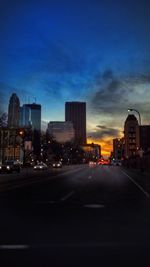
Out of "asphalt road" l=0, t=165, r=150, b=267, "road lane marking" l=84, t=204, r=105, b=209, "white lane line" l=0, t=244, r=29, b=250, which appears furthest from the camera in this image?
"road lane marking" l=84, t=204, r=105, b=209

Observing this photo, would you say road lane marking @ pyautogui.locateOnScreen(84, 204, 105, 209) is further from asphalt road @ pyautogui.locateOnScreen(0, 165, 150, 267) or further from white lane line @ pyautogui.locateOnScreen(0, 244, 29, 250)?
white lane line @ pyautogui.locateOnScreen(0, 244, 29, 250)

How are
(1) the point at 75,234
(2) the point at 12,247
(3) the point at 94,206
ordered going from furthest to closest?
(3) the point at 94,206 < (1) the point at 75,234 < (2) the point at 12,247

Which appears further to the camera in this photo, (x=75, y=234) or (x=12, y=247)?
(x=75, y=234)

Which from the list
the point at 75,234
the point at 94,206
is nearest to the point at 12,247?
the point at 75,234

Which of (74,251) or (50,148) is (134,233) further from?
(50,148)

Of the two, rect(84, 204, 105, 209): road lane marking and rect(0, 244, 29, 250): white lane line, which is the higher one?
rect(84, 204, 105, 209): road lane marking

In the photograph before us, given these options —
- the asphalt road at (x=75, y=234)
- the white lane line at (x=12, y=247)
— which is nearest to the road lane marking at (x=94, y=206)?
the asphalt road at (x=75, y=234)

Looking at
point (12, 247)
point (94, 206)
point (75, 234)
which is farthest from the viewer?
point (94, 206)

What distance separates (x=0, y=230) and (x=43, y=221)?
1782 millimetres

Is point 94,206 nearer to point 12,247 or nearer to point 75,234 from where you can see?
point 75,234

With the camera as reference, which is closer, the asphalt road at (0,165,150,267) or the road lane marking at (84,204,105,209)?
the asphalt road at (0,165,150,267)

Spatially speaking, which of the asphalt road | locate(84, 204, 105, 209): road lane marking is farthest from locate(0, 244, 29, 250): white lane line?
locate(84, 204, 105, 209): road lane marking

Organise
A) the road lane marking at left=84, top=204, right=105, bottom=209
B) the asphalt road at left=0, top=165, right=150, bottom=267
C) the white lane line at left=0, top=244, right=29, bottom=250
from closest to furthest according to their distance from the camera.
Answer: the asphalt road at left=0, top=165, right=150, bottom=267 < the white lane line at left=0, top=244, right=29, bottom=250 < the road lane marking at left=84, top=204, right=105, bottom=209

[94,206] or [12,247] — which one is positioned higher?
[94,206]
